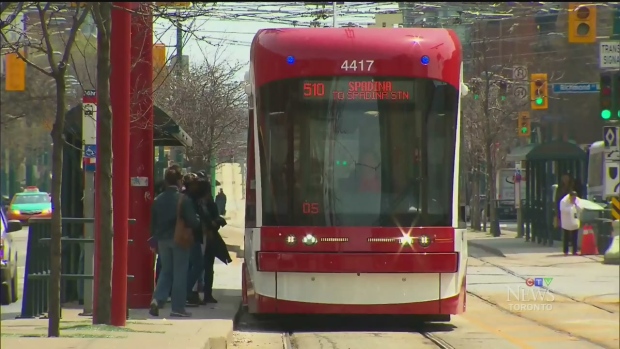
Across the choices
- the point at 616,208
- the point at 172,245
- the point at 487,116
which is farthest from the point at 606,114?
the point at 487,116

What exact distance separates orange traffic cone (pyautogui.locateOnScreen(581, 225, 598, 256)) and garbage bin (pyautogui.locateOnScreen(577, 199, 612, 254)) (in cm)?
16

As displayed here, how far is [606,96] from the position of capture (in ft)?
65.0

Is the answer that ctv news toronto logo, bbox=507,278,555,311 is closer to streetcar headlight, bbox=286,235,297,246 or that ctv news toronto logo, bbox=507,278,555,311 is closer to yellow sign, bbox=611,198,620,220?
yellow sign, bbox=611,198,620,220

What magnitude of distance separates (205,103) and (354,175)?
1816 cm

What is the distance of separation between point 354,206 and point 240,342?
196 cm

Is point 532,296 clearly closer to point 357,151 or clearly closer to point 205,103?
point 357,151

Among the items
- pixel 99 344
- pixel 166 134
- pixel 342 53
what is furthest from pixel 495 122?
pixel 99 344

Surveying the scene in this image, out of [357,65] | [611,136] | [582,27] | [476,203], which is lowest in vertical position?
[476,203]

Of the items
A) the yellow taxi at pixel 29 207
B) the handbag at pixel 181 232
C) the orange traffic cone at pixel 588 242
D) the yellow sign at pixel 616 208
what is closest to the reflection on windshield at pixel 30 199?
the yellow taxi at pixel 29 207

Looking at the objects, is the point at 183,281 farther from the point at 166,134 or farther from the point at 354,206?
the point at 166,134

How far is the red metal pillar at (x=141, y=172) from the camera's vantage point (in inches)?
564

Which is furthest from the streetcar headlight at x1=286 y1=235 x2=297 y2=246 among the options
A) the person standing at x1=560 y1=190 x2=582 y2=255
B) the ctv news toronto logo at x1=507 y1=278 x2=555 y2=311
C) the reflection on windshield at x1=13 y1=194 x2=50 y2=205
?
the reflection on windshield at x1=13 y1=194 x2=50 y2=205

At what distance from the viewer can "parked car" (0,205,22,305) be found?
16.7 metres

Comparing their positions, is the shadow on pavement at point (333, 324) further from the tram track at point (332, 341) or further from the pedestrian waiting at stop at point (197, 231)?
the pedestrian waiting at stop at point (197, 231)
